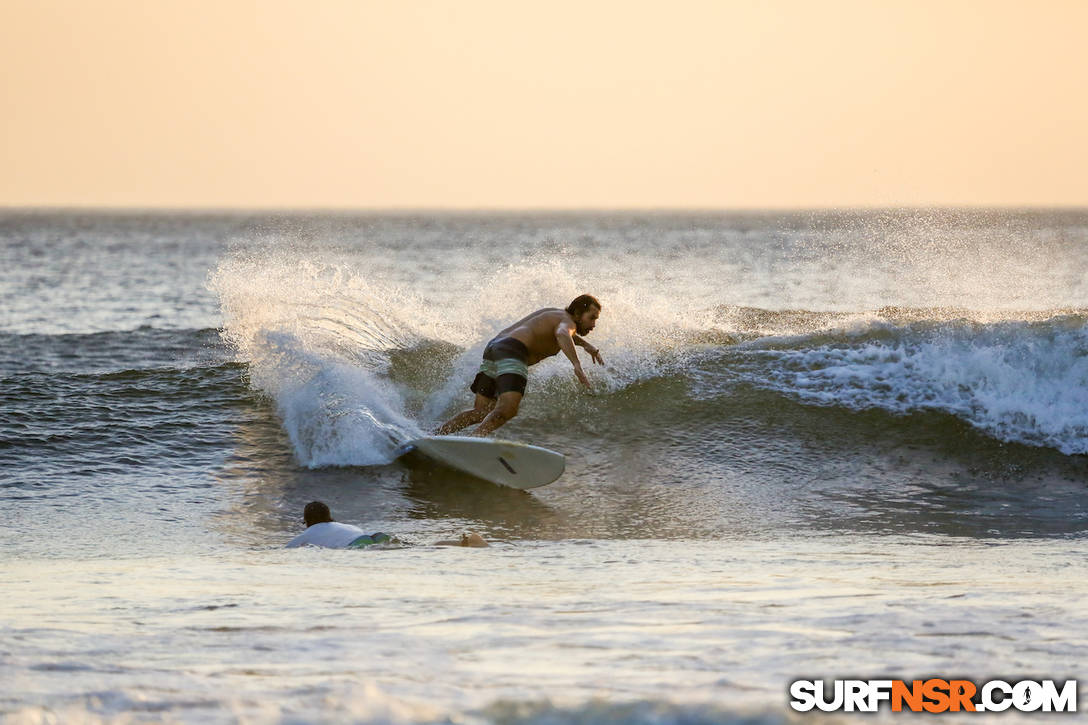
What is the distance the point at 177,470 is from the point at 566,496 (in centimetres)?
366

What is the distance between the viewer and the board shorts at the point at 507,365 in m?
10.2

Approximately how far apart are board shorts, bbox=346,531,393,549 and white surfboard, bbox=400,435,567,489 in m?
2.46

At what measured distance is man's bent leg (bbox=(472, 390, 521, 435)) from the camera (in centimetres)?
1016

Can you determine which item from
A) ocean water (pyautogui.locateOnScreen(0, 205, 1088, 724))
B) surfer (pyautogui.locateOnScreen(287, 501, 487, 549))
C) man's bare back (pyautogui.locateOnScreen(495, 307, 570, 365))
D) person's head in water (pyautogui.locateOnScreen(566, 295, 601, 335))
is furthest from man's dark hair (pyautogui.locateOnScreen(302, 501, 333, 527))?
person's head in water (pyautogui.locateOnScreen(566, 295, 601, 335))

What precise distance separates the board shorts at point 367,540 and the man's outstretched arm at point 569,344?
3.08 meters

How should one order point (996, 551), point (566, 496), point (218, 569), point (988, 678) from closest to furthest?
point (988, 678) < point (218, 569) < point (996, 551) < point (566, 496)

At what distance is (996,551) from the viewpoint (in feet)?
22.7

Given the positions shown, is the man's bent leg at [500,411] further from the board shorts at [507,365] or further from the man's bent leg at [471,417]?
the man's bent leg at [471,417]

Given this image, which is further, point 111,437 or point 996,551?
point 111,437

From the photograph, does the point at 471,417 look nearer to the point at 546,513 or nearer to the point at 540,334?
the point at 540,334

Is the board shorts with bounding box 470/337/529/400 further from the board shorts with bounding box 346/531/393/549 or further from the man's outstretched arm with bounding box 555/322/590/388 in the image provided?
the board shorts with bounding box 346/531/393/549

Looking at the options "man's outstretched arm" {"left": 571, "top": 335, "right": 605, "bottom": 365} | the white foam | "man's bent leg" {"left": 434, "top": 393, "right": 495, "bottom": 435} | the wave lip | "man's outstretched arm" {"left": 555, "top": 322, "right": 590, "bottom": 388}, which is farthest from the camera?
the wave lip

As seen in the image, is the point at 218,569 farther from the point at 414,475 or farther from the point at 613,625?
the point at 414,475

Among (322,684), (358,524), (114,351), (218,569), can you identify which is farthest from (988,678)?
(114,351)
